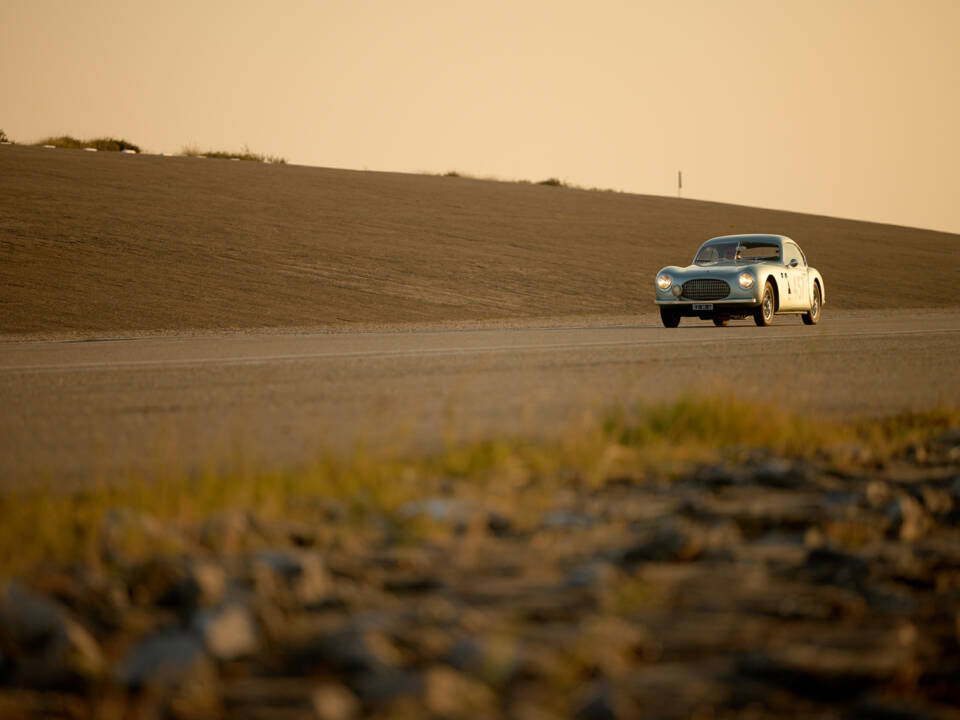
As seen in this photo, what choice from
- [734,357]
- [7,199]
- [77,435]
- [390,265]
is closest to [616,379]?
[734,357]

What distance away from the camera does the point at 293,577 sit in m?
3.23

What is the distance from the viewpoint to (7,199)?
1276 inches

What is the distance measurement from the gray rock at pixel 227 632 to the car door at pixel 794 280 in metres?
17.6

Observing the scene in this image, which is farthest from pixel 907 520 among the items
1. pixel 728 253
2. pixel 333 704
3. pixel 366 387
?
pixel 728 253

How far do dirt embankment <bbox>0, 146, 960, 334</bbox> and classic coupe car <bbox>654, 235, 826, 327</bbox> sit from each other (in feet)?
21.4

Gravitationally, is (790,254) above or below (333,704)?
above

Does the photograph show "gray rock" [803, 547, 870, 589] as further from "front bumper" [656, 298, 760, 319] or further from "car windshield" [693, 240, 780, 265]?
"car windshield" [693, 240, 780, 265]

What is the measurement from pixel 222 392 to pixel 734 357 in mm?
6034

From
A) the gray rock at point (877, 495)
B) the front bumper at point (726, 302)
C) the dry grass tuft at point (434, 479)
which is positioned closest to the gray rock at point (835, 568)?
the gray rock at point (877, 495)

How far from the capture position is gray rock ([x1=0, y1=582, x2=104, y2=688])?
2.54 m

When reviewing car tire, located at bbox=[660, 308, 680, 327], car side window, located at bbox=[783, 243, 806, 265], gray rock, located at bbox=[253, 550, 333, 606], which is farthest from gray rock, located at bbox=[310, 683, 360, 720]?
car side window, located at bbox=[783, 243, 806, 265]

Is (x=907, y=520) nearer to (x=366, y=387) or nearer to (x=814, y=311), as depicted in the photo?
(x=366, y=387)

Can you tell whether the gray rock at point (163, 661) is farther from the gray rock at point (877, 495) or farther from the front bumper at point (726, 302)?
the front bumper at point (726, 302)

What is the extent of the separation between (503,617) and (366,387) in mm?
5722
